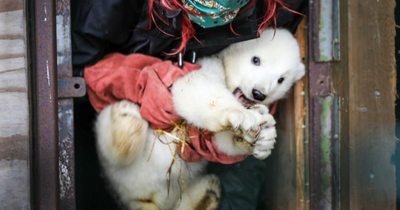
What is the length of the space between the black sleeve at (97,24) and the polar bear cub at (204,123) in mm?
221

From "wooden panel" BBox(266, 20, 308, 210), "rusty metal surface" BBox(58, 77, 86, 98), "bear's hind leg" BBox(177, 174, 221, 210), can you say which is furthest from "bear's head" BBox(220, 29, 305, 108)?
"rusty metal surface" BBox(58, 77, 86, 98)

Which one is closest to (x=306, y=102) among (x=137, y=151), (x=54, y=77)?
(x=137, y=151)

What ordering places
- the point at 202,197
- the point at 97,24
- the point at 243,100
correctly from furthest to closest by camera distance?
the point at 202,197 → the point at 243,100 → the point at 97,24

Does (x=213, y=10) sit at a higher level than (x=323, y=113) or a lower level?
higher

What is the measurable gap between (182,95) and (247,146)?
28 centimetres

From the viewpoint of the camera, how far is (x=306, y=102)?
1550 mm

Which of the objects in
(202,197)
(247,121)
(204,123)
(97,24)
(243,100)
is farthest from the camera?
(202,197)

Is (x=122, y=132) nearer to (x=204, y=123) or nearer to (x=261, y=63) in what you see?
(x=204, y=123)

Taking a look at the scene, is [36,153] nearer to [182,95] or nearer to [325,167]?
[182,95]

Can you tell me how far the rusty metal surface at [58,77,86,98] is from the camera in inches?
51.1

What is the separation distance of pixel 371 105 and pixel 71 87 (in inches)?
41.1

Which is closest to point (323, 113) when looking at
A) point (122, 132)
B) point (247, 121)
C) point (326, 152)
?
point (326, 152)

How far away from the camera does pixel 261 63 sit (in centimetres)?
144

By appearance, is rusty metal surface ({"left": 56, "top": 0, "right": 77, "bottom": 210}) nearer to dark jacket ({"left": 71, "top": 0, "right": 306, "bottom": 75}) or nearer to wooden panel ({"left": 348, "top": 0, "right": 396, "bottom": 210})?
dark jacket ({"left": 71, "top": 0, "right": 306, "bottom": 75})
